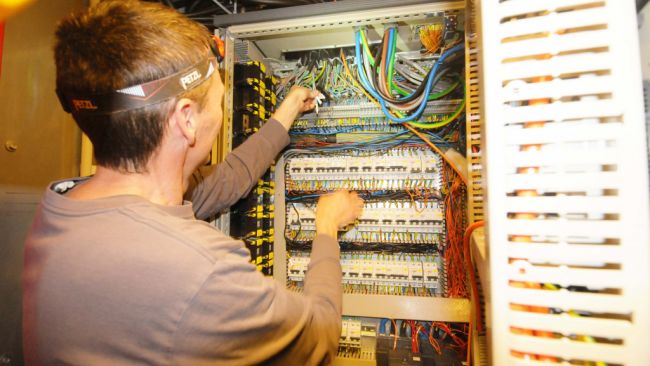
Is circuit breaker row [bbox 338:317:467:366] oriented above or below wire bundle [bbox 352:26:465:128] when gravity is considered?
below

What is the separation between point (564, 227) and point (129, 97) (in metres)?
0.80

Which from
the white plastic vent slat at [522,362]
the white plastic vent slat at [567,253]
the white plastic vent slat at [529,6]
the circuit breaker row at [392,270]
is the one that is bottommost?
the circuit breaker row at [392,270]

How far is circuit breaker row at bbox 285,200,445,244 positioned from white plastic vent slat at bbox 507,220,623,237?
93cm

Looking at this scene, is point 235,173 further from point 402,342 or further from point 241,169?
point 402,342

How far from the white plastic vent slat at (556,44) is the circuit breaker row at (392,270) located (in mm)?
1079

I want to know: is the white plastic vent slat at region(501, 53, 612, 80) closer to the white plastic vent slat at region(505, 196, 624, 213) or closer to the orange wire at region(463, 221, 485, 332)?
the white plastic vent slat at region(505, 196, 624, 213)

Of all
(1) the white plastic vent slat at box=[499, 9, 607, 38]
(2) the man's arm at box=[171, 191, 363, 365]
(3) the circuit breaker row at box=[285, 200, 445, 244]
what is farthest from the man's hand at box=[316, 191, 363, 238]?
(1) the white plastic vent slat at box=[499, 9, 607, 38]

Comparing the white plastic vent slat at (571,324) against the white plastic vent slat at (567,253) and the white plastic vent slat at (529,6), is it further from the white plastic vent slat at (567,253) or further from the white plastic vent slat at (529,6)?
the white plastic vent slat at (529,6)

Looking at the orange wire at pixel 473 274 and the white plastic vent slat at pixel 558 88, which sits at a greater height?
the white plastic vent slat at pixel 558 88

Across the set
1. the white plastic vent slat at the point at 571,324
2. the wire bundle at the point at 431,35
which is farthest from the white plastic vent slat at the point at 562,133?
the wire bundle at the point at 431,35

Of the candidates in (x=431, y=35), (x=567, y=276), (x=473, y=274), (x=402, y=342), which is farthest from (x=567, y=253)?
(x=402, y=342)

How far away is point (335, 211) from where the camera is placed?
3.54 ft

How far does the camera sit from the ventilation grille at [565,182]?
0.34 m

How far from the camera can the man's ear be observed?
0.69m
